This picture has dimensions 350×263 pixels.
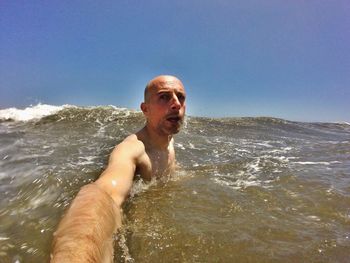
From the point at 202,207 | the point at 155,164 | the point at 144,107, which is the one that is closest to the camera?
the point at 202,207

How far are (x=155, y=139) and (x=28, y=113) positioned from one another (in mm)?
12330

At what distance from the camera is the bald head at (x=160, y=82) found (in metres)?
3.87

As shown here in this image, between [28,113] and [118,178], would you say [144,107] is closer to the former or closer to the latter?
[118,178]

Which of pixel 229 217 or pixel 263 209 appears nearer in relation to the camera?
pixel 229 217

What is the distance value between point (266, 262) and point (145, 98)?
248cm

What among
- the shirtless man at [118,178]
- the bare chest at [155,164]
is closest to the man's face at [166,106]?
the shirtless man at [118,178]

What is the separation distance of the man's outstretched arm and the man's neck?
1.30 meters

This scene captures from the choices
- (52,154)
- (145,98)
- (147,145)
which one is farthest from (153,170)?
(52,154)

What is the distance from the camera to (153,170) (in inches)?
144

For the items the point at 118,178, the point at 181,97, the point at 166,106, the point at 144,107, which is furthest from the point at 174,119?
the point at 118,178

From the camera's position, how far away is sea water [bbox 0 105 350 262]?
7.00ft

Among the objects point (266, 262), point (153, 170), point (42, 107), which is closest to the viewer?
point (266, 262)

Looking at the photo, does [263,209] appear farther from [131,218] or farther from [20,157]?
[20,157]

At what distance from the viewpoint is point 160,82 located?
388 centimetres
